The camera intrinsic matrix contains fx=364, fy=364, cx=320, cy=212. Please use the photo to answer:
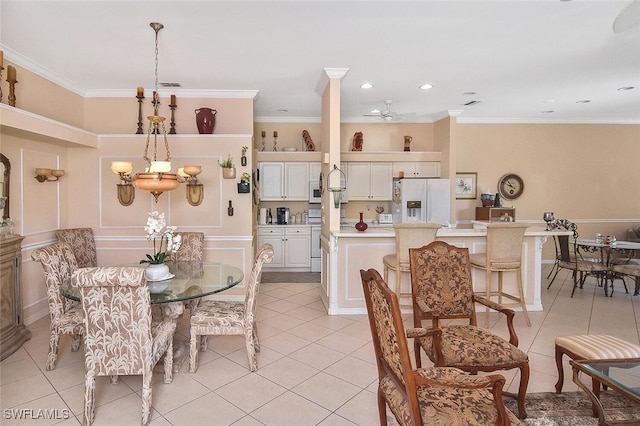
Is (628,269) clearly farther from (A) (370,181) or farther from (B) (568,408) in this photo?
(A) (370,181)

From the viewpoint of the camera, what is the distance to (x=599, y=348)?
7.53 ft

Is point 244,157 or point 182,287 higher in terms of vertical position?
point 244,157

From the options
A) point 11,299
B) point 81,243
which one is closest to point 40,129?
point 81,243

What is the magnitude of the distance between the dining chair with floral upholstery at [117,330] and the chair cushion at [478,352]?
1791 mm

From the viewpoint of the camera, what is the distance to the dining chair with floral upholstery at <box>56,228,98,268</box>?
4305mm

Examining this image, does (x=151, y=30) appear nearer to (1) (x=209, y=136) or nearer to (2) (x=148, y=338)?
(1) (x=209, y=136)

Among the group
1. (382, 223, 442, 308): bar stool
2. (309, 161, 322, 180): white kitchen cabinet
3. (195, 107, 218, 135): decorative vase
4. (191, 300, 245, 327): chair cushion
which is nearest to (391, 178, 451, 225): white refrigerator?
(309, 161, 322, 180): white kitchen cabinet

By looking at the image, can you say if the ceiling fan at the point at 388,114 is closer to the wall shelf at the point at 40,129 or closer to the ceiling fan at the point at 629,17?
the ceiling fan at the point at 629,17

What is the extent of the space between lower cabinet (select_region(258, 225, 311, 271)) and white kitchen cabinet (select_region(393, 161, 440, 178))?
6.62ft

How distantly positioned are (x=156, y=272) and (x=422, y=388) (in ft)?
7.21

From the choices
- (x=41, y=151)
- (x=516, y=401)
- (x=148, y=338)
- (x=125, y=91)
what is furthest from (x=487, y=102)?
(x=41, y=151)

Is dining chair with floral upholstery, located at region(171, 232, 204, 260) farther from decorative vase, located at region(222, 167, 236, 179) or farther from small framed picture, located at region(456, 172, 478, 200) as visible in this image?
small framed picture, located at region(456, 172, 478, 200)

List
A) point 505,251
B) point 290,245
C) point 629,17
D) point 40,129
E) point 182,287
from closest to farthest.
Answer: point 629,17 < point 182,287 < point 40,129 < point 505,251 < point 290,245

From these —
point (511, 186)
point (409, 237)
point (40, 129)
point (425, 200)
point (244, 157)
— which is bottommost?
point (409, 237)
